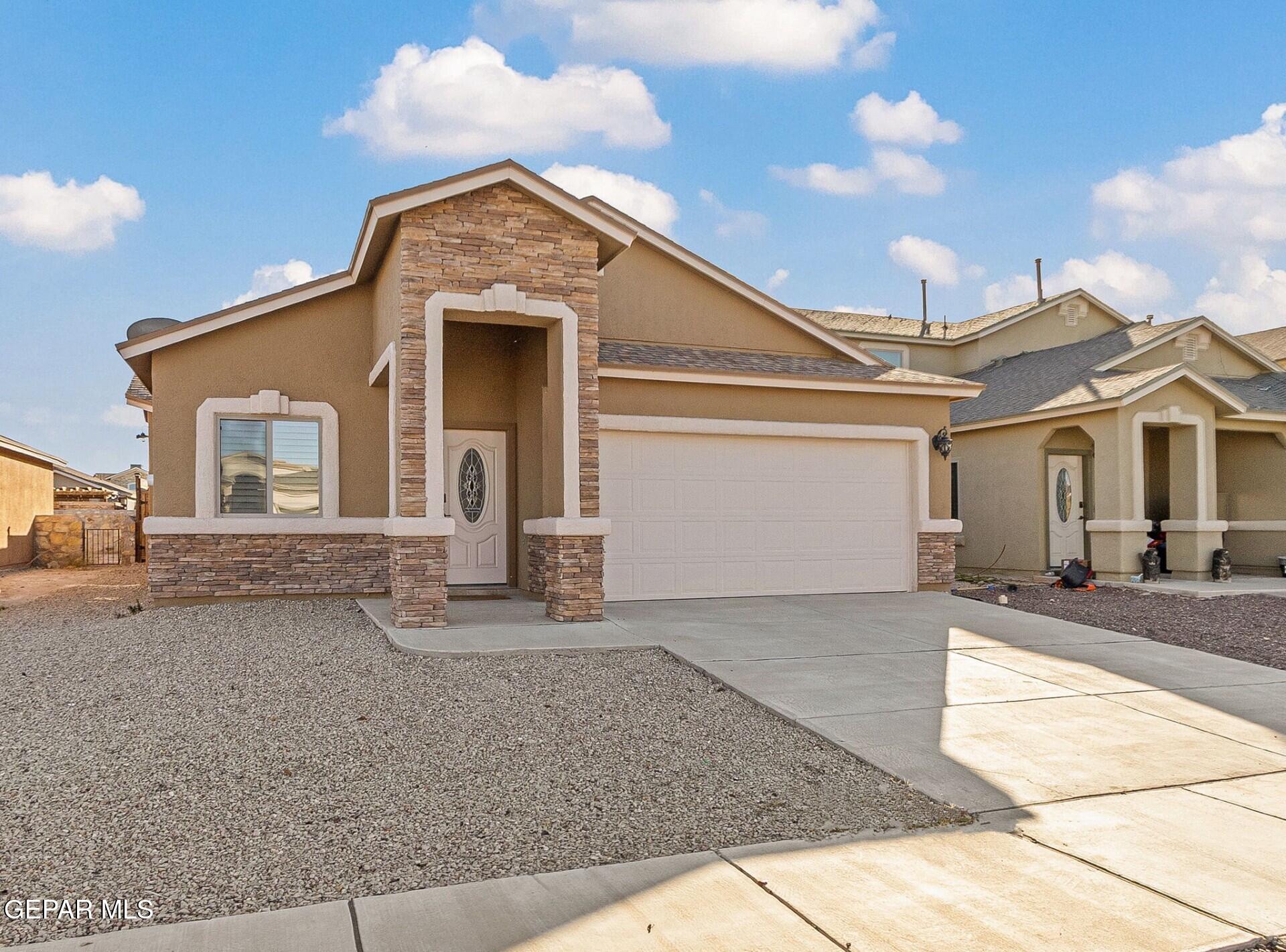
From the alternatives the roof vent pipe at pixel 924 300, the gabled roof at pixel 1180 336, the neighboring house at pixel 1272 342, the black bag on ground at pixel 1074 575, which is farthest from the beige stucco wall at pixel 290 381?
the neighboring house at pixel 1272 342

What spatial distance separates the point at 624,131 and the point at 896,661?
1237 centimetres

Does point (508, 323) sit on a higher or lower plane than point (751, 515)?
higher

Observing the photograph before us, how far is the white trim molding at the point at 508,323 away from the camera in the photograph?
9539mm

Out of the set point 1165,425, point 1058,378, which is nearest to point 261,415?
point 1058,378

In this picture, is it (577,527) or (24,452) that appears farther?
→ (24,452)

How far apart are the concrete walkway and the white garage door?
2.98m

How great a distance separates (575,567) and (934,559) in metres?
6.05

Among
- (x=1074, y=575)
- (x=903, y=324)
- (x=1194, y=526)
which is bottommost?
(x=1074, y=575)

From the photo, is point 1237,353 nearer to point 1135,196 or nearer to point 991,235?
point 991,235

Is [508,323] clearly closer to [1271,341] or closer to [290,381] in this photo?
[290,381]

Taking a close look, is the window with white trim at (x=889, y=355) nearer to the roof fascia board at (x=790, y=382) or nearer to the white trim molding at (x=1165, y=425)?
the white trim molding at (x=1165, y=425)

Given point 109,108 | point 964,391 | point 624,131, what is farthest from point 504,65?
point 964,391

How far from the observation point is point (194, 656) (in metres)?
8.29

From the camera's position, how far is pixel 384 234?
10289 mm
